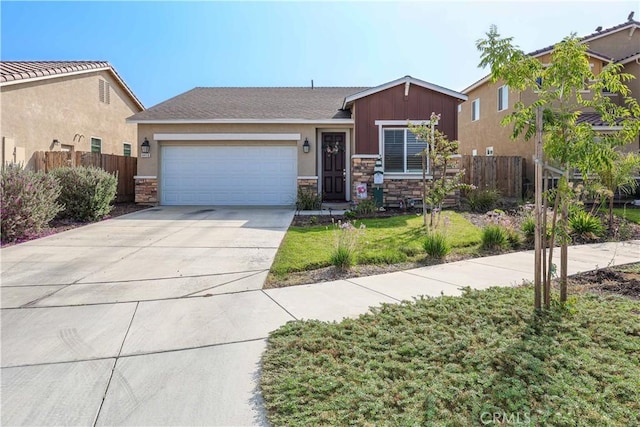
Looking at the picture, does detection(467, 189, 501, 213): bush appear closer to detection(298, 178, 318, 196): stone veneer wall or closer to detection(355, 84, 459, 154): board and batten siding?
detection(355, 84, 459, 154): board and batten siding

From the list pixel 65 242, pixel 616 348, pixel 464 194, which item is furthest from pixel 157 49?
pixel 616 348

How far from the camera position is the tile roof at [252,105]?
14.2 metres

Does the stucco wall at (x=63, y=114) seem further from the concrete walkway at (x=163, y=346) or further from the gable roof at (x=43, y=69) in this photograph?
the concrete walkway at (x=163, y=346)

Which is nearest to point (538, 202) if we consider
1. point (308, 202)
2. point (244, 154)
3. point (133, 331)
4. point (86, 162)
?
point (133, 331)

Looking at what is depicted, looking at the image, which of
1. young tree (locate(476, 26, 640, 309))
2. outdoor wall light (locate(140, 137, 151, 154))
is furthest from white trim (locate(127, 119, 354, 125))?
young tree (locate(476, 26, 640, 309))

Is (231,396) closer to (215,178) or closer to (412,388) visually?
(412,388)

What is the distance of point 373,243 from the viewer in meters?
7.74

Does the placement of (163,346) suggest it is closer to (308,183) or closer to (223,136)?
(308,183)

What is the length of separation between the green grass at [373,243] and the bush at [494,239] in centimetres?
31

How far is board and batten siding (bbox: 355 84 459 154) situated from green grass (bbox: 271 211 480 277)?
379 centimetres

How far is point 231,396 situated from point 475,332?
210cm

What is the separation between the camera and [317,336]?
361 centimetres

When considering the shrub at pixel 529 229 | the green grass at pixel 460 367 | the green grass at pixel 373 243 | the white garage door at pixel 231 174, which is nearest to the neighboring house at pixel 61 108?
the white garage door at pixel 231 174

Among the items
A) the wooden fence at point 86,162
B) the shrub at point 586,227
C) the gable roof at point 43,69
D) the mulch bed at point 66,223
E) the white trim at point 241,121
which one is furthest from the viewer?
the white trim at point 241,121
